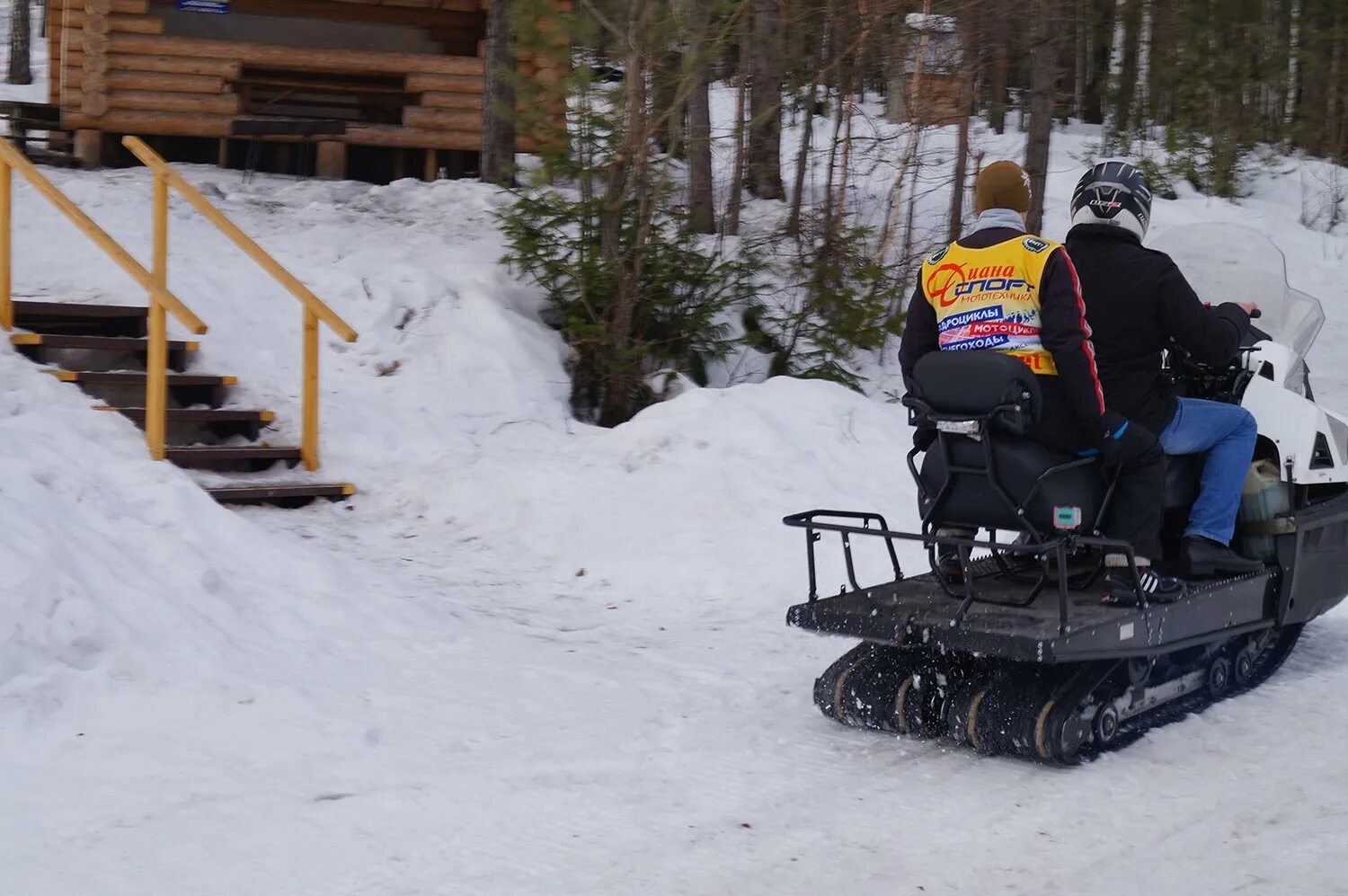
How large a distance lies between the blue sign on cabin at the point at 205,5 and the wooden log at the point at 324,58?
0.73 m

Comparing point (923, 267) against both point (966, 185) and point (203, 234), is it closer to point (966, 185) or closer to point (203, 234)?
point (203, 234)

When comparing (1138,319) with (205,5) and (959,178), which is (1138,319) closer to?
(959,178)

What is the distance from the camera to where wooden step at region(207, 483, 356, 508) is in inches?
302

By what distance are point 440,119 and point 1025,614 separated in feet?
37.5

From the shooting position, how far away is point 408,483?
326 inches

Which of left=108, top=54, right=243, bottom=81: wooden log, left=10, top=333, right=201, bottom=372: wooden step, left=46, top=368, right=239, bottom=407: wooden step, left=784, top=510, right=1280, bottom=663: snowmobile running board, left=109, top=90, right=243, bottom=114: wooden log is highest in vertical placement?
left=108, top=54, right=243, bottom=81: wooden log

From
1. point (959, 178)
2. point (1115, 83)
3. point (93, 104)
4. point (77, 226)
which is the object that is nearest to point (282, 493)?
point (77, 226)

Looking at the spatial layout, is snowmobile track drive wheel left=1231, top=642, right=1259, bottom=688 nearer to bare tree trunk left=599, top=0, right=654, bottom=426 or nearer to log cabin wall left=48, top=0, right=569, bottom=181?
bare tree trunk left=599, top=0, right=654, bottom=426

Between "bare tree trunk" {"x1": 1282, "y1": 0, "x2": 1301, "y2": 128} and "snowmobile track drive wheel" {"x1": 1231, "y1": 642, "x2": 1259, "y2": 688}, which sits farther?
"bare tree trunk" {"x1": 1282, "y1": 0, "x2": 1301, "y2": 128}

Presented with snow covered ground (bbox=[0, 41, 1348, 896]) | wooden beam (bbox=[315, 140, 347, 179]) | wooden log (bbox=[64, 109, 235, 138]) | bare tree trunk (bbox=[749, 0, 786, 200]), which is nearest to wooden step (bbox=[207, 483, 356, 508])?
snow covered ground (bbox=[0, 41, 1348, 896])

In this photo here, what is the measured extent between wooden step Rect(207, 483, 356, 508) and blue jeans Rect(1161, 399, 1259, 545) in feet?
16.0

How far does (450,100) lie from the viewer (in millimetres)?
Answer: 14680

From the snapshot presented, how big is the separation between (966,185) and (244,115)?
7905 millimetres

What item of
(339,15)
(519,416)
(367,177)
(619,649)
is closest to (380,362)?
(519,416)
